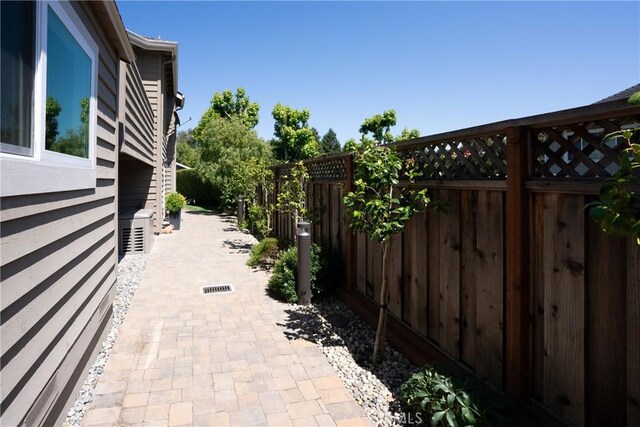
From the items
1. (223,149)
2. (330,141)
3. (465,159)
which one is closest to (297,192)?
(465,159)

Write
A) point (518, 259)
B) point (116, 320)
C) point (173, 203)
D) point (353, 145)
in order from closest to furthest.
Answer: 1. point (518, 259)
2. point (353, 145)
3. point (116, 320)
4. point (173, 203)

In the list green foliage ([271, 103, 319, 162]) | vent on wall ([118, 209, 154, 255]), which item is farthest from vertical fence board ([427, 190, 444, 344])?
green foliage ([271, 103, 319, 162])

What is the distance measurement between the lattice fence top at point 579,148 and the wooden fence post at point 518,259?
0.08 meters

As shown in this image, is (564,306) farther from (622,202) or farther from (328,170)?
(328,170)

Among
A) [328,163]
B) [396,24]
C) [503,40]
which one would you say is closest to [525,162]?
[328,163]

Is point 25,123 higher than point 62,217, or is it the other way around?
point 25,123

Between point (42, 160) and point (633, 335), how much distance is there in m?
3.07

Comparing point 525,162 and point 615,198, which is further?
point 525,162

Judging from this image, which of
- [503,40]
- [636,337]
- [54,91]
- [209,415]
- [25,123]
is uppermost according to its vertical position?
[503,40]

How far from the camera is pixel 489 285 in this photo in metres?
2.63

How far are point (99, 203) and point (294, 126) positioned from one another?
32.9 m

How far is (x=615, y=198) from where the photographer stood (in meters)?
1.52

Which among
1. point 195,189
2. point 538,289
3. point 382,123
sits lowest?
point 538,289

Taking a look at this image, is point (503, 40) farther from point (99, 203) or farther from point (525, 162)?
point (99, 203)
